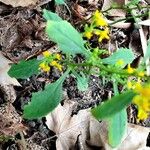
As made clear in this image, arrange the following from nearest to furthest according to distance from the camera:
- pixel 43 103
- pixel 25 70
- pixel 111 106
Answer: pixel 111 106 → pixel 43 103 → pixel 25 70

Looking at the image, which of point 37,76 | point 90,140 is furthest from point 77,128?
point 37,76

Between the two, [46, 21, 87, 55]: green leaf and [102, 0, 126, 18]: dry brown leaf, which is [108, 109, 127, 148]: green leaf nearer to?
[46, 21, 87, 55]: green leaf

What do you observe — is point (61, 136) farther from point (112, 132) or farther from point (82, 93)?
point (112, 132)

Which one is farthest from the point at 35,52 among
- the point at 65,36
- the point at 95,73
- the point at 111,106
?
the point at 111,106

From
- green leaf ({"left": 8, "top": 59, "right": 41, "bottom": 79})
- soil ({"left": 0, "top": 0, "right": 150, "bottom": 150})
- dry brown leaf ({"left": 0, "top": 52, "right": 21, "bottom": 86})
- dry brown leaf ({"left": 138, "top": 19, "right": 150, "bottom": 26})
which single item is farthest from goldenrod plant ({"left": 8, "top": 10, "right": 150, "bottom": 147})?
dry brown leaf ({"left": 138, "top": 19, "right": 150, "bottom": 26})

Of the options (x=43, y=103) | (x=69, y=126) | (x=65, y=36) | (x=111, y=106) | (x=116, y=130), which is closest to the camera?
(x=111, y=106)

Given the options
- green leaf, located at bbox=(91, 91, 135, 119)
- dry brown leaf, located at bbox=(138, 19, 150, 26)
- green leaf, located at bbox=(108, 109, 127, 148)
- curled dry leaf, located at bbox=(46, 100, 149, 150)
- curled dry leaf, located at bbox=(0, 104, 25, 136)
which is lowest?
curled dry leaf, located at bbox=(46, 100, 149, 150)

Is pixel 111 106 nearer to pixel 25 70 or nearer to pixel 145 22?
pixel 25 70
